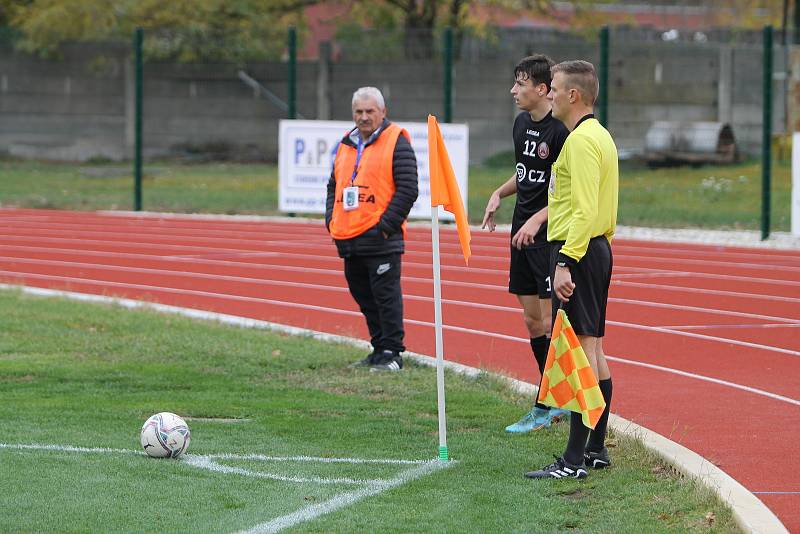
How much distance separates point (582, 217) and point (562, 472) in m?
1.20

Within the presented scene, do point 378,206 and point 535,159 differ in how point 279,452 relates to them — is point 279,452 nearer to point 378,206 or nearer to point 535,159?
point 535,159

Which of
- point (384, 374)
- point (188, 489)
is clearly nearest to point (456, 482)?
point (188, 489)

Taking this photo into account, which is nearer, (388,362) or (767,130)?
(388,362)

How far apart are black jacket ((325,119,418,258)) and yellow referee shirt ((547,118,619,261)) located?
9.32ft

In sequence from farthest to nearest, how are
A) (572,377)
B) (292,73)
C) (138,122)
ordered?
(138,122) < (292,73) < (572,377)

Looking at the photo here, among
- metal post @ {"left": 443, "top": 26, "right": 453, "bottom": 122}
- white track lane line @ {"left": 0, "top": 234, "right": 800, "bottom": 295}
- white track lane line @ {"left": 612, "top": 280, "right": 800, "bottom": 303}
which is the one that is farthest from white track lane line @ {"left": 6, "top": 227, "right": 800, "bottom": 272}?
metal post @ {"left": 443, "top": 26, "right": 453, "bottom": 122}

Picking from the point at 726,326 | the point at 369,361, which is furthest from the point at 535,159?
the point at 726,326

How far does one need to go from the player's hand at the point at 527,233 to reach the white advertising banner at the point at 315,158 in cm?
1196

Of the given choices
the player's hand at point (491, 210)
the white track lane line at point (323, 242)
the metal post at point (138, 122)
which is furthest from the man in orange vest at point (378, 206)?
the metal post at point (138, 122)

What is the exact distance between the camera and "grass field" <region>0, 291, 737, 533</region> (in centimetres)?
A: 563

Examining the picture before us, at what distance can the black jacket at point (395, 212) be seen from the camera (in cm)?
918

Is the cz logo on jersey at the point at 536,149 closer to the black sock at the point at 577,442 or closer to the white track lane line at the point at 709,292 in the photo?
the black sock at the point at 577,442

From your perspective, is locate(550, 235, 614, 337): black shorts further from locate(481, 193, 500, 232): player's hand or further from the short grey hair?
the short grey hair

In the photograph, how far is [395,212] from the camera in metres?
9.18
